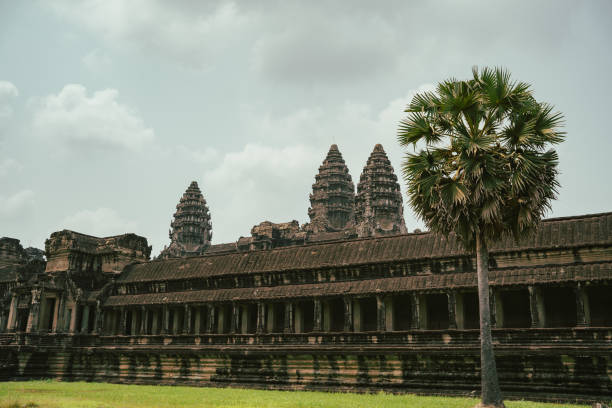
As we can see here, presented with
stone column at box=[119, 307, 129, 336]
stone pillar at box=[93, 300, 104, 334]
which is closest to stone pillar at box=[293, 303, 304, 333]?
stone column at box=[119, 307, 129, 336]

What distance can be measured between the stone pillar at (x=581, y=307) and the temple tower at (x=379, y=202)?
65.5 m

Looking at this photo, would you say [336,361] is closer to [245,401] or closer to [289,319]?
[289,319]

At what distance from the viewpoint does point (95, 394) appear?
28688 mm

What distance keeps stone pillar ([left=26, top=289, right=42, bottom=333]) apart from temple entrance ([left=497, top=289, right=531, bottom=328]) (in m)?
35.0

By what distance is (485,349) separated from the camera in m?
19.0

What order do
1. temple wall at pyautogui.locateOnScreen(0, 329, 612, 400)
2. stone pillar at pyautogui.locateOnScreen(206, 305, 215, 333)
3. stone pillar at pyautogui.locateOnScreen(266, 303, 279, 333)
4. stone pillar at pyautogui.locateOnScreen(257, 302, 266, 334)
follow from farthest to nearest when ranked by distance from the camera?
stone pillar at pyautogui.locateOnScreen(206, 305, 215, 333)
stone pillar at pyautogui.locateOnScreen(266, 303, 279, 333)
stone pillar at pyautogui.locateOnScreen(257, 302, 266, 334)
temple wall at pyautogui.locateOnScreen(0, 329, 612, 400)

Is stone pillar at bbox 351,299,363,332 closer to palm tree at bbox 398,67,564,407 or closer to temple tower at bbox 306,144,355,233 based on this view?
palm tree at bbox 398,67,564,407

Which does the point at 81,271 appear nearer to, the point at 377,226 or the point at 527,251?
the point at 527,251

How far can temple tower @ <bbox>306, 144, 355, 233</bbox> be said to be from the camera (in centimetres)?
11800

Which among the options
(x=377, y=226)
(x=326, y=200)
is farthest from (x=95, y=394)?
(x=326, y=200)

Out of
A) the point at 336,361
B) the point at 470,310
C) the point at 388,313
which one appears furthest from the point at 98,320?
the point at 470,310

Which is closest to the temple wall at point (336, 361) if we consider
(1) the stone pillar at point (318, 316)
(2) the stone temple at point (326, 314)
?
(2) the stone temple at point (326, 314)

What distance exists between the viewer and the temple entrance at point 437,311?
31734 millimetres

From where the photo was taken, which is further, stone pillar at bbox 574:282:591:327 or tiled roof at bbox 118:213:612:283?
tiled roof at bbox 118:213:612:283
